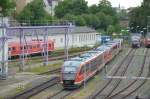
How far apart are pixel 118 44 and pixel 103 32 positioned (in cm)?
4549

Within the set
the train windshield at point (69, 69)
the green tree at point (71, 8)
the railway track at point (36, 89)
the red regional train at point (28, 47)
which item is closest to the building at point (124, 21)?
the green tree at point (71, 8)

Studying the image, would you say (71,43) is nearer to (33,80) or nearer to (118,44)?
(118,44)

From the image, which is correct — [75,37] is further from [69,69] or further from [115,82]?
[69,69]

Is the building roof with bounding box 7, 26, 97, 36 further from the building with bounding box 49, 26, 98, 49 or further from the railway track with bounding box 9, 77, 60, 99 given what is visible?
the railway track with bounding box 9, 77, 60, 99

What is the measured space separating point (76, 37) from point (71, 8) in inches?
1572

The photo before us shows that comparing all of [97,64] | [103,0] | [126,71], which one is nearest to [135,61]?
[126,71]

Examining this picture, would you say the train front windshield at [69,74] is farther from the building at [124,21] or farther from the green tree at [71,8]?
the building at [124,21]

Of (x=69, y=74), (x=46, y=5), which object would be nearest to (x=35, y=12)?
(x=46, y=5)

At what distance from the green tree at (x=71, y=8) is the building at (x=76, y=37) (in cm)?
2569

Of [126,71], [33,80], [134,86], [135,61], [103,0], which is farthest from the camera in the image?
[103,0]

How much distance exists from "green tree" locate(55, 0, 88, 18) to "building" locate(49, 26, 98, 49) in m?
25.7

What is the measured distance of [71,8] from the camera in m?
136

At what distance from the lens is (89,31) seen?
10244 cm

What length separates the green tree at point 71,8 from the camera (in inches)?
5226
